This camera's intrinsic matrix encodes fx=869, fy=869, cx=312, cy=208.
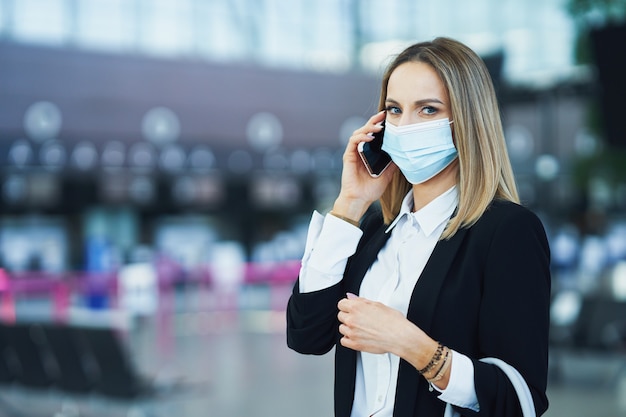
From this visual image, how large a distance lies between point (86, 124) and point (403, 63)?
22.9m

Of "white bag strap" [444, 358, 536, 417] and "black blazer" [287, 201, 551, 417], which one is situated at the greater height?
"black blazer" [287, 201, 551, 417]

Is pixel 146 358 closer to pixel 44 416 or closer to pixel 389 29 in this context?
pixel 44 416

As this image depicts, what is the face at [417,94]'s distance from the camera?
6.47 feet

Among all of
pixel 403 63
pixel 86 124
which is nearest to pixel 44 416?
pixel 403 63

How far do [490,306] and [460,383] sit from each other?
18 cm

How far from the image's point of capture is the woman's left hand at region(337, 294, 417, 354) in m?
1.82

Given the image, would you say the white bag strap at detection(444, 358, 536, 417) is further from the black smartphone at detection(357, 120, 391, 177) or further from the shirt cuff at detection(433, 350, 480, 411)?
the black smartphone at detection(357, 120, 391, 177)

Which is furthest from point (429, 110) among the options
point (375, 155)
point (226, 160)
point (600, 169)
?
point (226, 160)

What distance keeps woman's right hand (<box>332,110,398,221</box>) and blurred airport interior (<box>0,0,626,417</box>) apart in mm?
7523

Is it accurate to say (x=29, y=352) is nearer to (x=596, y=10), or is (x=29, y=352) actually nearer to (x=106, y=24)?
(x=596, y=10)

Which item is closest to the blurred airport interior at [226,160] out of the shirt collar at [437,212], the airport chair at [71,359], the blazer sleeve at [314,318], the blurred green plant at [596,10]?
the blurred green plant at [596,10]

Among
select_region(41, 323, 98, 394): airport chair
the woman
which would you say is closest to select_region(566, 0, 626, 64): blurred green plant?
select_region(41, 323, 98, 394): airport chair

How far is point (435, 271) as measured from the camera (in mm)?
1919

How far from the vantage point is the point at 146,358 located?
12133 mm
